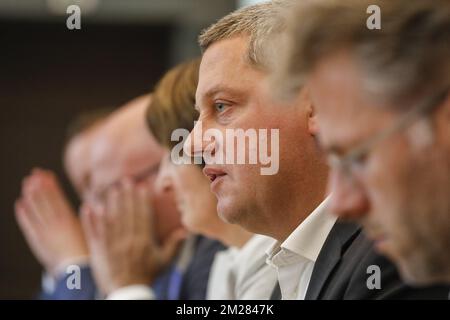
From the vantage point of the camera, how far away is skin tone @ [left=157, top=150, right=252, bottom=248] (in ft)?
4.69

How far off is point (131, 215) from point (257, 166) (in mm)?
681

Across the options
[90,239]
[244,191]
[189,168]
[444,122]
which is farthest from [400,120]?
[90,239]

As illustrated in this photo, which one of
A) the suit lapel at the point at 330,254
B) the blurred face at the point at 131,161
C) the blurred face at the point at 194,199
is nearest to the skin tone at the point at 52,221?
the blurred face at the point at 131,161

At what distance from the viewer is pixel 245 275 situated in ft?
4.49

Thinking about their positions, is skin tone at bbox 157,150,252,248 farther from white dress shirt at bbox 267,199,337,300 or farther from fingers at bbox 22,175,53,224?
fingers at bbox 22,175,53,224

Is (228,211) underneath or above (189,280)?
above

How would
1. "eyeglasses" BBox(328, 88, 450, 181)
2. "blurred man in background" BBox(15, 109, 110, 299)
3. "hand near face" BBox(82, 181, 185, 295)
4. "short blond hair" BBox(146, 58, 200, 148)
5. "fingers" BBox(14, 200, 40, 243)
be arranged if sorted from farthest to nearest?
"fingers" BBox(14, 200, 40, 243) → "blurred man in background" BBox(15, 109, 110, 299) → "hand near face" BBox(82, 181, 185, 295) → "short blond hair" BBox(146, 58, 200, 148) → "eyeglasses" BBox(328, 88, 450, 181)

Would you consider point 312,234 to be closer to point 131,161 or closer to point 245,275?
point 245,275

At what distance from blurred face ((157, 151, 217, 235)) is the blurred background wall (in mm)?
1649

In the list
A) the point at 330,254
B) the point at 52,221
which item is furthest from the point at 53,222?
the point at 330,254

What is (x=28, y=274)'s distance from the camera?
292 cm

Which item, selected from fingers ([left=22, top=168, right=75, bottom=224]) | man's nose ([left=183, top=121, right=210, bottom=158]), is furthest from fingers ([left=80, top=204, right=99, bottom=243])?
man's nose ([left=183, top=121, right=210, bottom=158])

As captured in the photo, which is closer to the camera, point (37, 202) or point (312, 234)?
point (312, 234)

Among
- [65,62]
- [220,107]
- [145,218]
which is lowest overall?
[145,218]
